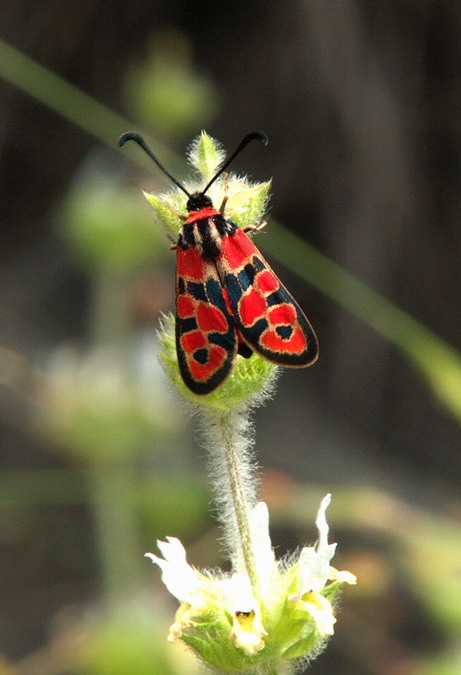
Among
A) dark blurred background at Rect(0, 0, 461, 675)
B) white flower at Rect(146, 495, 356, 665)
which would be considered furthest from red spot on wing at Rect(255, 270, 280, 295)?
dark blurred background at Rect(0, 0, 461, 675)

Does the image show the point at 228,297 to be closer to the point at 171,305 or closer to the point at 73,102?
the point at 171,305

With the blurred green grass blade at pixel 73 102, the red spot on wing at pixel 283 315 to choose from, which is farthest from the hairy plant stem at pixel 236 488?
the blurred green grass blade at pixel 73 102

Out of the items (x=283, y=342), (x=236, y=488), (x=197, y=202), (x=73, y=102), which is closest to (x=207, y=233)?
(x=197, y=202)

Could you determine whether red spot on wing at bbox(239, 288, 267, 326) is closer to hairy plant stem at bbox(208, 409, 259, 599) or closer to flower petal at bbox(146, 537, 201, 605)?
hairy plant stem at bbox(208, 409, 259, 599)

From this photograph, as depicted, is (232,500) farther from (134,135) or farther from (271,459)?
(271,459)

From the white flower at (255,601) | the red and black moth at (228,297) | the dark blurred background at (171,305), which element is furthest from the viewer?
the dark blurred background at (171,305)

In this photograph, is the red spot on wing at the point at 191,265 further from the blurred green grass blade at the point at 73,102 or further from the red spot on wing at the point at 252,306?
the blurred green grass blade at the point at 73,102

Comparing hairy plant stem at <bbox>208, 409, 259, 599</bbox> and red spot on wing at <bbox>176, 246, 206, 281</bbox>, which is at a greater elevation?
red spot on wing at <bbox>176, 246, 206, 281</bbox>
